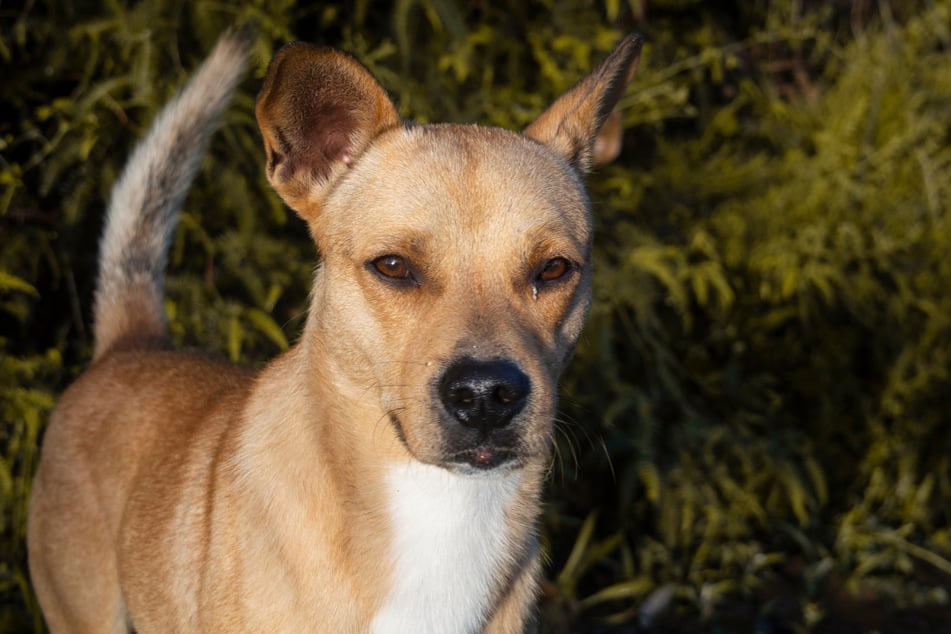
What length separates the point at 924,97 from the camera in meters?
6.68

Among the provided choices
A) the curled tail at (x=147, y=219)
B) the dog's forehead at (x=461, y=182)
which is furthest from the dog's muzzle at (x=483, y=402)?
the curled tail at (x=147, y=219)

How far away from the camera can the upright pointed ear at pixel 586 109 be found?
331 centimetres

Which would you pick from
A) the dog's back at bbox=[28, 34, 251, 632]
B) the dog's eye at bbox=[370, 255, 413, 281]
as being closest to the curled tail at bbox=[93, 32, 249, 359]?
the dog's back at bbox=[28, 34, 251, 632]

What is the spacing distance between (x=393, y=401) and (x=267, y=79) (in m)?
0.91

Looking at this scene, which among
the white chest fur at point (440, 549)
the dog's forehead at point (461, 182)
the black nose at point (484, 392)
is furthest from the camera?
the dog's forehead at point (461, 182)

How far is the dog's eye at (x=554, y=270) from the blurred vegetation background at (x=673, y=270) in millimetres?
1223

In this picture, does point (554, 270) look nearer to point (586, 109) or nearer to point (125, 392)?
point (586, 109)

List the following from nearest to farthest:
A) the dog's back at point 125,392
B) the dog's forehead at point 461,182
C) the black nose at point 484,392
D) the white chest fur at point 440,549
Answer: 1. the black nose at point 484,392
2. the white chest fur at point 440,549
3. the dog's forehead at point 461,182
4. the dog's back at point 125,392

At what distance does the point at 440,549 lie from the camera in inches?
111

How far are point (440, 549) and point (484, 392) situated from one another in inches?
21.5

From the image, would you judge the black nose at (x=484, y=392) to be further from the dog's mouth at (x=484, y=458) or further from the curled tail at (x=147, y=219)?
the curled tail at (x=147, y=219)

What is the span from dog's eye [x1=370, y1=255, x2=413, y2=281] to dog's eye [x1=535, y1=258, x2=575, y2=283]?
1.20 ft

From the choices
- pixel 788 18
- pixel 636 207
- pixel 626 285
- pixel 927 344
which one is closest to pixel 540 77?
pixel 636 207

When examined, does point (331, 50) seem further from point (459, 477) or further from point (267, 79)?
point (459, 477)
